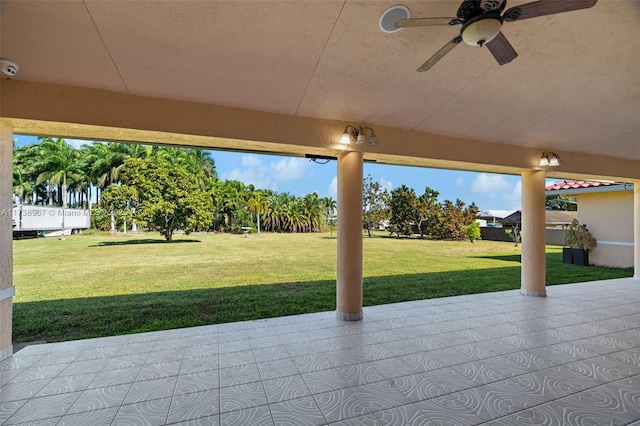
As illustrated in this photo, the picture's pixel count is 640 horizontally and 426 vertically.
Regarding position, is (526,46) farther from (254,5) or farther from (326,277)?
(326,277)

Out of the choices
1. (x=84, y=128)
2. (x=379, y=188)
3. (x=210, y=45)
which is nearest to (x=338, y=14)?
(x=210, y=45)

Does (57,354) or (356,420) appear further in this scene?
(57,354)

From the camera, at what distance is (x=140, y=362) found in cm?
283

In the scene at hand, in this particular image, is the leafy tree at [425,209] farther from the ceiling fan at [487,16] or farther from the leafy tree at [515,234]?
the ceiling fan at [487,16]

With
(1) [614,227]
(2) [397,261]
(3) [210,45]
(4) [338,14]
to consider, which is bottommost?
(2) [397,261]

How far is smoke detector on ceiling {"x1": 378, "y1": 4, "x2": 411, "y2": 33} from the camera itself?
2.26 metres

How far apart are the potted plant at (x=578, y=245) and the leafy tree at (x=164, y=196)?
15.6 meters

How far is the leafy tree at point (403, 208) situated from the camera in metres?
21.1

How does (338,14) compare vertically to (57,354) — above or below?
above

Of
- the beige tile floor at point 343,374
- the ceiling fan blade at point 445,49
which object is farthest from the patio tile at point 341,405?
the ceiling fan blade at point 445,49

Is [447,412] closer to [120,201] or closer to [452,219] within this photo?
[120,201]

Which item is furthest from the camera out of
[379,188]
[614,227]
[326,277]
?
[379,188]

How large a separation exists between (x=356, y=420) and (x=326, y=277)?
5682 millimetres

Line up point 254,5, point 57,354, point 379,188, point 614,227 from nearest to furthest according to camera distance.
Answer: point 254,5 < point 57,354 < point 614,227 < point 379,188
